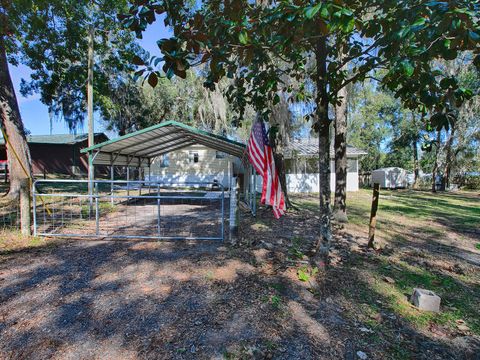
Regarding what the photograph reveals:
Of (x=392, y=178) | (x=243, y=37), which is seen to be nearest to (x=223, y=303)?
(x=243, y=37)

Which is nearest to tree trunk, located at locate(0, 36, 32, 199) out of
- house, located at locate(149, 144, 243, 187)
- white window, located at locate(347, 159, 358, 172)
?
house, located at locate(149, 144, 243, 187)

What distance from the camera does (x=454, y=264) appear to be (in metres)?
4.83

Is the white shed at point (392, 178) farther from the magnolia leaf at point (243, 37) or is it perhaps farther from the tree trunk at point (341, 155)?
the magnolia leaf at point (243, 37)

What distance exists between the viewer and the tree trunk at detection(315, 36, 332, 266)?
394 centimetres

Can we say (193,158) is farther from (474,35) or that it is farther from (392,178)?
(474,35)

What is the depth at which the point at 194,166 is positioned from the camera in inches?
816

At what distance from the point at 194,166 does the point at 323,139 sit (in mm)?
17233

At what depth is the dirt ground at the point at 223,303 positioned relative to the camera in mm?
2463

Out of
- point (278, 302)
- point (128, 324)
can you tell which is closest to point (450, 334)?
point (278, 302)

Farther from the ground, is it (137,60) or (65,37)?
(65,37)

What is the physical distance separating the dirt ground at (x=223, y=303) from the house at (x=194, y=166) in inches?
593

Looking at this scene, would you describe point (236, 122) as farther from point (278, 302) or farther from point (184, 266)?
point (278, 302)

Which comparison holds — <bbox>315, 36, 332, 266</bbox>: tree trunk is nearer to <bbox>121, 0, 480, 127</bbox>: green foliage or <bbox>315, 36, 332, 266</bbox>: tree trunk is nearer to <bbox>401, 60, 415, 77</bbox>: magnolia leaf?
<bbox>121, 0, 480, 127</bbox>: green foliage

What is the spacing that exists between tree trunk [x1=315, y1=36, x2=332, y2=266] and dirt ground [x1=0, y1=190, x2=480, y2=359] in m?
0.53
